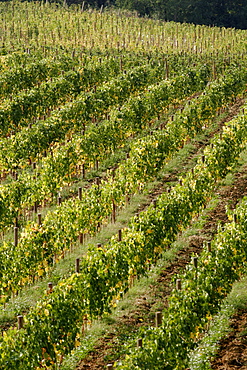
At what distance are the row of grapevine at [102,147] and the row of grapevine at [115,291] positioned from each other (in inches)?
137

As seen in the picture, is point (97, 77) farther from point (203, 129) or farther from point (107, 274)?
point (107, 274)

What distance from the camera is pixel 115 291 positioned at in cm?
1238

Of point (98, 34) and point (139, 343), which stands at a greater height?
point (98, 34)

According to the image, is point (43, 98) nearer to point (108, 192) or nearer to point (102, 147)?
point (102, 147)

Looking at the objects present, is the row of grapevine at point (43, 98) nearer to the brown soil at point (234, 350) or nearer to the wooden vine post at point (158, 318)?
the brown soil at point (234, 350)

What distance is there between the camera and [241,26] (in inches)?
2359

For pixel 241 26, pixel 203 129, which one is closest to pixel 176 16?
pixel 241 26

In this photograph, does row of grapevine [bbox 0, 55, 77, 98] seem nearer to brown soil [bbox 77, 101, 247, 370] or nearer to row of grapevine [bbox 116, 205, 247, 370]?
brown soil [bbox 77, 101, 247, 370]

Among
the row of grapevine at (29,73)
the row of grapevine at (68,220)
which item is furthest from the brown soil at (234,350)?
the row of grapevine at (29,73)

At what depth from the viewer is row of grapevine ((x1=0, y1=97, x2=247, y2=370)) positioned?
32.9 ft

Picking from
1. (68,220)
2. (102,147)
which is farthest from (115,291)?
(102,147)

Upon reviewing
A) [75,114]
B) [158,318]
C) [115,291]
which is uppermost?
[75,114]

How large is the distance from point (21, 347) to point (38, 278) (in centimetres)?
436

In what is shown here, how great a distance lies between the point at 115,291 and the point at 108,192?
4111 millimetres
